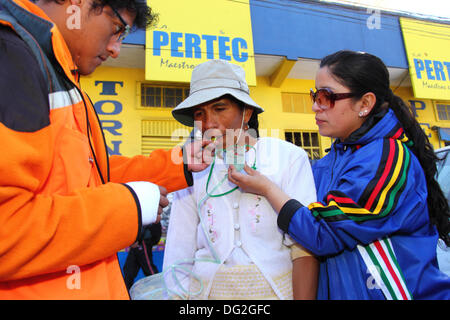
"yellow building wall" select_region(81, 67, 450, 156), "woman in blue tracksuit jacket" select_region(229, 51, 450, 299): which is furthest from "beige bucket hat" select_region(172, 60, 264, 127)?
"yellow building wall" select_region(81, 67, 450, 156)

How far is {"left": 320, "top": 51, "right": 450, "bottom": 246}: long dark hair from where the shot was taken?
1.59 meters

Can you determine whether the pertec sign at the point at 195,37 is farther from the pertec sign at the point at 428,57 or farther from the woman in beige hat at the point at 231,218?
the woman in beige hat at the point at 231,218

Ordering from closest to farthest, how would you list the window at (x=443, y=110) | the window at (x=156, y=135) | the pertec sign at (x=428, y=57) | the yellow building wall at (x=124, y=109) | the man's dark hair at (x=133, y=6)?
the man's dark hair at (x=133, y=6) → the yellow building wall at (x=124, y=109) → the window at (x=156, y=135) → the pertec sign at (x=428, y=57) → the window at (x=443, y=110)

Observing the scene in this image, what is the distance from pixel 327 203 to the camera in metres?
1.48

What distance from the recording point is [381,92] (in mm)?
1732

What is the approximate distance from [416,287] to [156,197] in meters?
1.19

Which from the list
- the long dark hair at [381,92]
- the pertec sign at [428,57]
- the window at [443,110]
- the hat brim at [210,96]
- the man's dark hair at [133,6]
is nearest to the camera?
the man's dark hair at [133,6]

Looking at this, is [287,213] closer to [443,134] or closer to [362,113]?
[362,113]

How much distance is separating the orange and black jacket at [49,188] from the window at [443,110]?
14.1 meters

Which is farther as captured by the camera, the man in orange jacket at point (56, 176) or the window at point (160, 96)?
the window at point (160, 96)

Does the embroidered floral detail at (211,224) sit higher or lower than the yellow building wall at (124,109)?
lower

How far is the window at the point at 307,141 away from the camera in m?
10.5

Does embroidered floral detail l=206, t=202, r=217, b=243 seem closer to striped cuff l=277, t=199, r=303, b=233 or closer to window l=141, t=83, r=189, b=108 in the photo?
striped cuff l=277, t=199, r=303, b=233

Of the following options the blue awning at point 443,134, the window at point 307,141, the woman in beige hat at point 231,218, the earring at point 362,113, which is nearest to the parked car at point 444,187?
the earring at point 362,113
